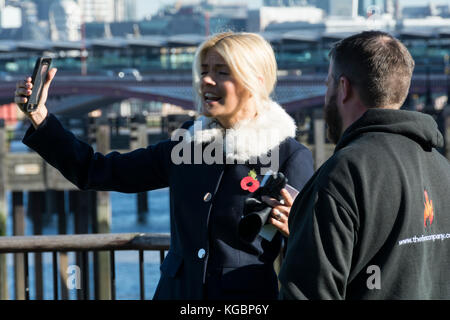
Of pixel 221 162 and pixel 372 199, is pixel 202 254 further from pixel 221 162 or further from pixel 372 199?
pixel 372 199

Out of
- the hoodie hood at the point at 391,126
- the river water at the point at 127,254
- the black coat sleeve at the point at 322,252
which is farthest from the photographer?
the river water at the point at 127,254

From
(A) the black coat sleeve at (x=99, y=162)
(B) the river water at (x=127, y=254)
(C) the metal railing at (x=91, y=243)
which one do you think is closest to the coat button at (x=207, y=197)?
(A) the black coat sleeve at (x=99, y=162)

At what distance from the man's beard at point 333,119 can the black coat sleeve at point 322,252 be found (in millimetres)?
313

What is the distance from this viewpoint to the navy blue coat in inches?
115

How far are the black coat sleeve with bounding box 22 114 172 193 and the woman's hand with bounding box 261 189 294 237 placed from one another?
557 millimetres

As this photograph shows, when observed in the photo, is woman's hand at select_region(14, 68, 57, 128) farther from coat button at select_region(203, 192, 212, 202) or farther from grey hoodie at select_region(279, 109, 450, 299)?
grey hoodie at select_region(279, 109, 450, 299)

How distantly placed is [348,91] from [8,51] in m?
63.9

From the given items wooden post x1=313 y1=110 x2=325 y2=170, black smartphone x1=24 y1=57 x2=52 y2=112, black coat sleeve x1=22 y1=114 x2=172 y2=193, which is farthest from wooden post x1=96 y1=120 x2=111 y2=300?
black smartphone x1=24 y1=57 x2=52 y2=112

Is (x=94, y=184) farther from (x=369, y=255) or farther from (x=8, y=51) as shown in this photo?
(x=8, y=51)

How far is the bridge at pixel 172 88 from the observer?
50.9 m

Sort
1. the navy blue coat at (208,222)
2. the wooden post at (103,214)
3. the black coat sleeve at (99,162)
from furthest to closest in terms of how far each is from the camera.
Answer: the wooden post at (103,214) < the black coat sleeve at (99,162) < the navy blue coat at (208,222)

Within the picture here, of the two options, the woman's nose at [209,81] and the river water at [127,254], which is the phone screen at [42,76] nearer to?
the woman's nose at [209,81]

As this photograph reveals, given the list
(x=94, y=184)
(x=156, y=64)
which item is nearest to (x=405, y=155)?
(x=94, y=184)

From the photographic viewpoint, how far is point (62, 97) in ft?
221
